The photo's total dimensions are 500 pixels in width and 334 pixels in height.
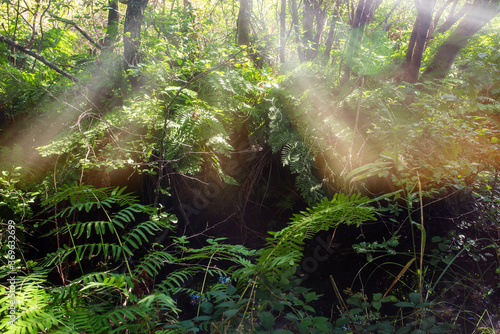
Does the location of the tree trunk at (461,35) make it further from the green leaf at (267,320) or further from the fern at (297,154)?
the green leaf at (267,320)

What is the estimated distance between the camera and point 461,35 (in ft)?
8.80

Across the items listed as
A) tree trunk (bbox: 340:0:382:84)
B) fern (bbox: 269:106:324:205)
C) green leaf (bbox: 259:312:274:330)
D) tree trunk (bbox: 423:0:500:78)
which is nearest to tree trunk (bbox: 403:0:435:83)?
tree trunk (bbox: 423:0:500:78)

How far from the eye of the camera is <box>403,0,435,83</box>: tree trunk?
2533mm

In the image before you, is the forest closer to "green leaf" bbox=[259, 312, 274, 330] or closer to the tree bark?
the tree bark

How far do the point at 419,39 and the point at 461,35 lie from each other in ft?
1.56

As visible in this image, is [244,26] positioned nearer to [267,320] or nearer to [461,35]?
[461,35]

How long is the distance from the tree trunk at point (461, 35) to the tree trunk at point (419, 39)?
17 centimetres

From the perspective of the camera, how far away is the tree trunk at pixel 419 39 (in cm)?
253

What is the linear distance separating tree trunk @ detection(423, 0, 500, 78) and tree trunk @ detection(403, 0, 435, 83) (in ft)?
0.55

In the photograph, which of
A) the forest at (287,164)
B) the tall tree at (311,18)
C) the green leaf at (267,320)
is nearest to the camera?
the green leaf at (267,320)

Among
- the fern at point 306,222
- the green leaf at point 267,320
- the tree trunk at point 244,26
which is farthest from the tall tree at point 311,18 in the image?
the green leaf at point 267,320

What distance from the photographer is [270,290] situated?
3.43 feet

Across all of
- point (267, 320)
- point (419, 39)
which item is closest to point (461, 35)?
point (419, 39)

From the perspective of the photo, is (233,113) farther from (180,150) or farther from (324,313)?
(324,313)
